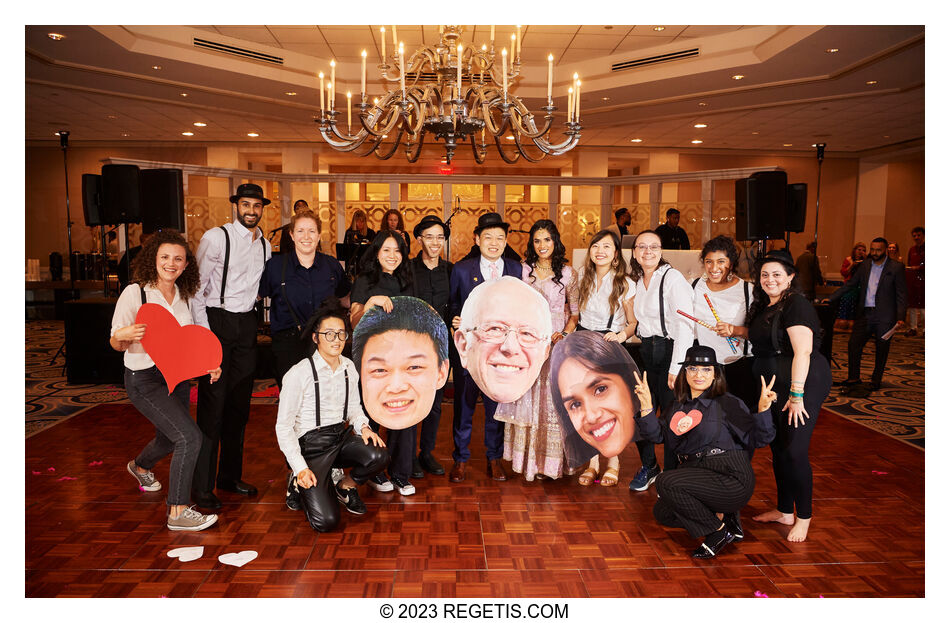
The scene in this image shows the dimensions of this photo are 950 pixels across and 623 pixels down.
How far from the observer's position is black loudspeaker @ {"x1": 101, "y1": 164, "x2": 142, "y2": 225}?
5.54m

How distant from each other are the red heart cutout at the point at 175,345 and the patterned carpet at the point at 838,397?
7.99 ft

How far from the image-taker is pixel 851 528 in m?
2.98

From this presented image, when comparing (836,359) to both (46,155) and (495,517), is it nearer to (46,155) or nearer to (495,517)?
(495,517)

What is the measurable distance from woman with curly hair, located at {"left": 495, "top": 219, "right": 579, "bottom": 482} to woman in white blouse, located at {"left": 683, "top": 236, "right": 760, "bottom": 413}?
0.71 m

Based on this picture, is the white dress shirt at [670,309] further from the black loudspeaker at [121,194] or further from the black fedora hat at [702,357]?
the black loudspeaker at [121,194]

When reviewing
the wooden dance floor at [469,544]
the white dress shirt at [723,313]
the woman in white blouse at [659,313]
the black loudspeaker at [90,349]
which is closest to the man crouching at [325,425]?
the wooden dance floor at [469,544]

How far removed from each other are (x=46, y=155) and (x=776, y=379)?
1535 centimetres

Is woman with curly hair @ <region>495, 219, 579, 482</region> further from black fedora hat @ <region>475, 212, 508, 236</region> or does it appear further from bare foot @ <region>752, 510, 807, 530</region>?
bare foot @ <region>752, 510, 807, 530</region>

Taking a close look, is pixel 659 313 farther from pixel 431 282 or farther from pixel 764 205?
pixel 764 205

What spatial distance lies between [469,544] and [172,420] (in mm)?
1539

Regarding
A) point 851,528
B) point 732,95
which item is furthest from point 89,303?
point 732,95

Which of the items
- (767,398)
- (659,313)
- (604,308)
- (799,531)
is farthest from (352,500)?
(799,531)

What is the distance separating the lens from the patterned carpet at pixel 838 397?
473 centimetres

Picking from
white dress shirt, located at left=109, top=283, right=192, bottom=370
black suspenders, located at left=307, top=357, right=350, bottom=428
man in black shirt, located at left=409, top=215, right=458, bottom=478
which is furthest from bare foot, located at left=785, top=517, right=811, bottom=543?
white dress shirt, located at left=109, top=283, right=192, bottom=370
